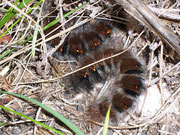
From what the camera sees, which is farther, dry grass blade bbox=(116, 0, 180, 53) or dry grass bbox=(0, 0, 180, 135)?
dry grass bbox=(0, 0, 180, 135)

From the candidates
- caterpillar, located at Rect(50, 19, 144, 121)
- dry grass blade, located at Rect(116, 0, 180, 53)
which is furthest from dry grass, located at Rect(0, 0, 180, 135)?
dry grass blade, located at Rect(116, 0, 180, 53)

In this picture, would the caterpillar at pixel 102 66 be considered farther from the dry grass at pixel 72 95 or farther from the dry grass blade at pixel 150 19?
the dry grass blade at pixel 150 19

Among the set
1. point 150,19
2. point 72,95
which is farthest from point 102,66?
point 150,19

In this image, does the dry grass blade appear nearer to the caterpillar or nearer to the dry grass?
the dry grass

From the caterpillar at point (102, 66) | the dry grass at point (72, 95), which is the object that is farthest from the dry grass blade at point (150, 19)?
the caterpillar at point (102, 66)

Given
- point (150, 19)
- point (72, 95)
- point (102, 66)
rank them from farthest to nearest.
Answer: point (72, 95), point (102, 66), point (150, 19)

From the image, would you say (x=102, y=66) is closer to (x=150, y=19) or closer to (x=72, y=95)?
(x=72, y=95)

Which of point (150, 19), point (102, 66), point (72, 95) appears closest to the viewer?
point (150, 19)

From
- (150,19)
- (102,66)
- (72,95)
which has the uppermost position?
(150,19)
